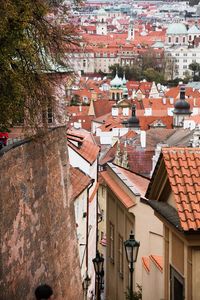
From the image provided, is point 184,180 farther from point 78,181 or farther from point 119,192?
point 78,181

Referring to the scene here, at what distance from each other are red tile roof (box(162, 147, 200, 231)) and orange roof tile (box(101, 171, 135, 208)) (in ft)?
18.0

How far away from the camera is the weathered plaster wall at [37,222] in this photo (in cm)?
1317

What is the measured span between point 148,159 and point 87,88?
6969cm

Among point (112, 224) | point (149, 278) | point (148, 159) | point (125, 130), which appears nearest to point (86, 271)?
point (112, 224)

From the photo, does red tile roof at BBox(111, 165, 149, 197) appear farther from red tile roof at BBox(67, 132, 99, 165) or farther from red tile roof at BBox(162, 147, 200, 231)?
red tile roof at BBox(67, 132, 99, 165)

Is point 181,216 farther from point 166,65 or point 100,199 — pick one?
point 166,65

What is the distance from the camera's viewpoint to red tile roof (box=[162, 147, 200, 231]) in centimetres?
934

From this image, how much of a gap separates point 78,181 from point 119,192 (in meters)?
5.71

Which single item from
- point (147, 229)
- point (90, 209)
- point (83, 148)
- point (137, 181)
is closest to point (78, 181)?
point (90, 209)

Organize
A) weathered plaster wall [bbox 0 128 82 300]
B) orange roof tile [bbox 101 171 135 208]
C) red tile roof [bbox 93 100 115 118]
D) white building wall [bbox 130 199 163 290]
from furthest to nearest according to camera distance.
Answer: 1. red tile roof [bbox 93 100 115 118]
2. orange roof tile [bbox 101 171 135 208]
3. white building wall [bbox 130 199 163 290]
4. weathered plaster wall [bbox 0 128 82 300]

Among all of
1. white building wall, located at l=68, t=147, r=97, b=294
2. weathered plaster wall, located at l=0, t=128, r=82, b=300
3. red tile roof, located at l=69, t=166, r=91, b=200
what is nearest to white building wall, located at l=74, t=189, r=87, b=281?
red tile roof, located at l=69, t=166, r=91, b=200

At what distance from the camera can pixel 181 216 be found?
937 cm

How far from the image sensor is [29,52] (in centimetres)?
1421

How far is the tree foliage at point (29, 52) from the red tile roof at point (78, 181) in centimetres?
566
